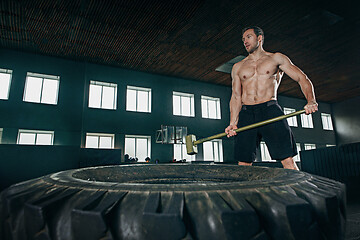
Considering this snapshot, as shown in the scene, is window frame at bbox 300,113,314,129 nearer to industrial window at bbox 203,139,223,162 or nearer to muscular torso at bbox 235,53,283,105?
industrial window at bbox 203,139,223,162

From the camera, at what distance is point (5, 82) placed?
591 centimetres

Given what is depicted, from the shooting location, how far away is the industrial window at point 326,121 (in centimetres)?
1210

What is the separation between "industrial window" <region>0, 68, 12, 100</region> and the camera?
5.80m

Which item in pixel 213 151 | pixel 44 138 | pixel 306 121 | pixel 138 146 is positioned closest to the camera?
pixel 44 138

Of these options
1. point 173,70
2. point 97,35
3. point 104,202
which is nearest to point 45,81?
point 97,35

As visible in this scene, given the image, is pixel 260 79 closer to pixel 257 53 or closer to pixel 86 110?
pixel 257 53

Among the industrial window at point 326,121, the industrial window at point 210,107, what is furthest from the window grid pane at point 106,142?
the industrial window at point 326,121

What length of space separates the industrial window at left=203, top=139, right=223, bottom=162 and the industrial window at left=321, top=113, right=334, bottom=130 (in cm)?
776

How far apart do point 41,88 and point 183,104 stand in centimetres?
502

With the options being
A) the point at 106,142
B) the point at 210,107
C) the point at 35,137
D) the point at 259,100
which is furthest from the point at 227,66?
the point at 35,137

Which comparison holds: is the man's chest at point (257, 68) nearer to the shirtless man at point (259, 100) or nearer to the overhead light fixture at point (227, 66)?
the shirtless man at point (259, 100)

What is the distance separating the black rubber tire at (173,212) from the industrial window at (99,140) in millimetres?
6683

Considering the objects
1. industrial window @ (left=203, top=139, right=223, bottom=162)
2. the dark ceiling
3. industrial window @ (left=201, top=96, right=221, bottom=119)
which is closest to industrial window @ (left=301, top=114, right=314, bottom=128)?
the dark ceiling

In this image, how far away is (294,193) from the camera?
378mm
